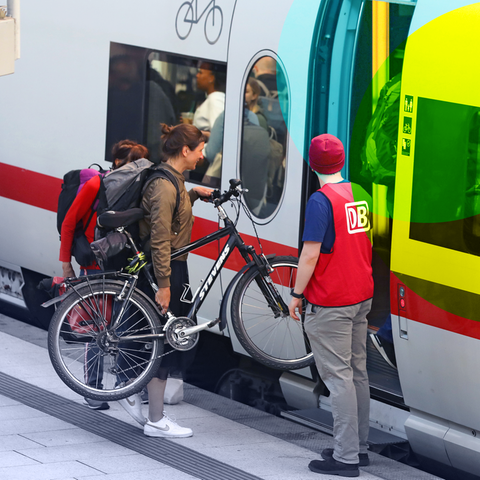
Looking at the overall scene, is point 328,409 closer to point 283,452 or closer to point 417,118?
point 283,452

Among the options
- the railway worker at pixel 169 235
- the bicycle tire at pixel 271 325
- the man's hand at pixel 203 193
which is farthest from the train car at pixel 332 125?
the railway worker at pixel 169 235

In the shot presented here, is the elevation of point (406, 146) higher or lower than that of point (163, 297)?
higher

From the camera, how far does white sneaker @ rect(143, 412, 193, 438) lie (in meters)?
5.02

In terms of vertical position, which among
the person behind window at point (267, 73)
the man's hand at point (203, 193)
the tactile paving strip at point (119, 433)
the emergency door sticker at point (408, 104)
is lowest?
the tactile paving strip at point (119, 433)

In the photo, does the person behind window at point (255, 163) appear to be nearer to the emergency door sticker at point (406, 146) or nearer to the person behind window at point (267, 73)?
the person behind window at point (267, 73)

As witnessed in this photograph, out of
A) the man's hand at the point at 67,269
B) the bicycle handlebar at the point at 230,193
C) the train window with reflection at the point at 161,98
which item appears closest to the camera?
the bicycle handlebar at the point at 230,193

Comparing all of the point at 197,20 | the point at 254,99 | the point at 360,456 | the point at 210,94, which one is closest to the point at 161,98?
the point at 210,94

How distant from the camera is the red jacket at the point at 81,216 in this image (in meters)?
5.14

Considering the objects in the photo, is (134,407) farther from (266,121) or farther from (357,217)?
(266,121)

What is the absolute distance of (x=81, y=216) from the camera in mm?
5223

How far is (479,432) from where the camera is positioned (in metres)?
4.64

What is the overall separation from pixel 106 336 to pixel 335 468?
1.50 meters

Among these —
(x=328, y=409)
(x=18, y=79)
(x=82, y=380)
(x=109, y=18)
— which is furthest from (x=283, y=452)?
(x=18, y=79)

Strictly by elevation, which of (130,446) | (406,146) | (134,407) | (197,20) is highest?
(197,20)
